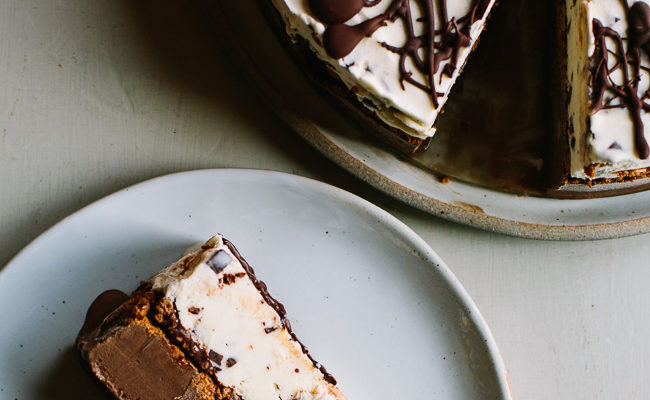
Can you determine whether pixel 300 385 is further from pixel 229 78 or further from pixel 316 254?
pixel 229 78

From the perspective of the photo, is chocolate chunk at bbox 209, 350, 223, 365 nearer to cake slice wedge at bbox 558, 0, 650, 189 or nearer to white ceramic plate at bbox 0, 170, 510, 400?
white ceramic plate at bbox 0, 170, 510, 400

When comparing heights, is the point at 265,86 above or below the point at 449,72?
below

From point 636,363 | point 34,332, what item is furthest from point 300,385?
point 636,363

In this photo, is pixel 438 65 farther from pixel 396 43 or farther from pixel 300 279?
pixel 300 279

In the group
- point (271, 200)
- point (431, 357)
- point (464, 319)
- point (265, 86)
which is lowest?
point (431, 357)

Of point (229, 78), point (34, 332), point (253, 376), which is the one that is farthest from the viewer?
point (229, 78)

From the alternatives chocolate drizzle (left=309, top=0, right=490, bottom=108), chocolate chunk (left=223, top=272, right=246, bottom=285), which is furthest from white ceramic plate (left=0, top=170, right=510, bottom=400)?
chocolate drizzle (left=309, top=0, right=490, bottom=108)

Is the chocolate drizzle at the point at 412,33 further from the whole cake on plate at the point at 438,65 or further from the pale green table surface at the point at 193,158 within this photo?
the pale green table surface at the point at 193,158
